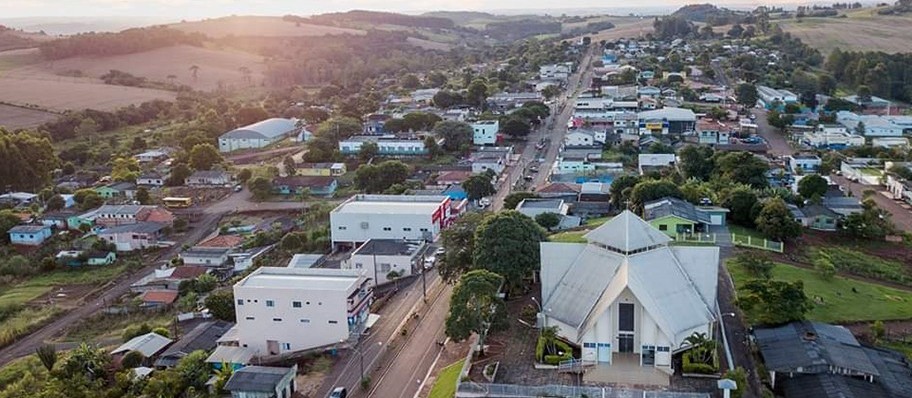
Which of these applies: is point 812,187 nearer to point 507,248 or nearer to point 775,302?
point 775,302

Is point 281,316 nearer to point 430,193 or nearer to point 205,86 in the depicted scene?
point 430,193

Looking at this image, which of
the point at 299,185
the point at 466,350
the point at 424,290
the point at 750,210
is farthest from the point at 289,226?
the point at 750,210

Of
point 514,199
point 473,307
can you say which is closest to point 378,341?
point 473,307

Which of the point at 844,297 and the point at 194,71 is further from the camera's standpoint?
the point at 194,71

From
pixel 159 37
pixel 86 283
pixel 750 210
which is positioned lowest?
pixel 86 283

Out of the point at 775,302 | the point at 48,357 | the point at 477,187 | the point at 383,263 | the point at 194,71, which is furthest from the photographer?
the point at 194,71

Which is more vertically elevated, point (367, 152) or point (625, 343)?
point (367, 152)

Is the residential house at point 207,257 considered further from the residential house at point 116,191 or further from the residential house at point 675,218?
the residential house at point 675,218
